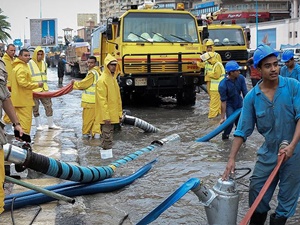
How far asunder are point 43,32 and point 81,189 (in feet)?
74.4

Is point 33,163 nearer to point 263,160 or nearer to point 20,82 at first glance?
point 263,160

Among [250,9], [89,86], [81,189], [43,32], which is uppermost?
[250,9]

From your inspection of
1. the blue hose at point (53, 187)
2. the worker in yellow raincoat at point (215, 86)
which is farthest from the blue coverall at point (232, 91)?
the blue hose at point (53, 187)

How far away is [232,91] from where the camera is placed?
28.1 ft

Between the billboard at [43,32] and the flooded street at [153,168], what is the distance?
14403mm

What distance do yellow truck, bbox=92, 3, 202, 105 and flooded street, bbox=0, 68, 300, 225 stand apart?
106cm

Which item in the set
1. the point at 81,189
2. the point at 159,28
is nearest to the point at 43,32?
the point at 159,28

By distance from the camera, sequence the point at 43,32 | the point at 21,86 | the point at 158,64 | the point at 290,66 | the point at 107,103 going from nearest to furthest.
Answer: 1. the point at 107,103
2. the point at 21,86
3. the point at 290,66
4. the point at 158,64
5. the point at 43,32

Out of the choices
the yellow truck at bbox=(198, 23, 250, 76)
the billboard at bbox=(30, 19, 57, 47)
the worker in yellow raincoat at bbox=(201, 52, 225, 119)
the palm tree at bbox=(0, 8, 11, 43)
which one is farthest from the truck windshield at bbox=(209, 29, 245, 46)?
the palm tree at bbox=(0, 8, 11, 43)

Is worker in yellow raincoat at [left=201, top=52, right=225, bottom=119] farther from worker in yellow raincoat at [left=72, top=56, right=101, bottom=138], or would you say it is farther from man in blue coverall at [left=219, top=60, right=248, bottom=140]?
worker in yellow raincoat at [left=72, top=56, right=101, bottom=138]

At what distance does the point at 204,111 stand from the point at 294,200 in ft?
33.6

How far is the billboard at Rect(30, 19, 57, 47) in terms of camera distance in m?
26.8

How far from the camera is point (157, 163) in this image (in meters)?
7.45

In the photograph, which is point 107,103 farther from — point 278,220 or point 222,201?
point 278,220
